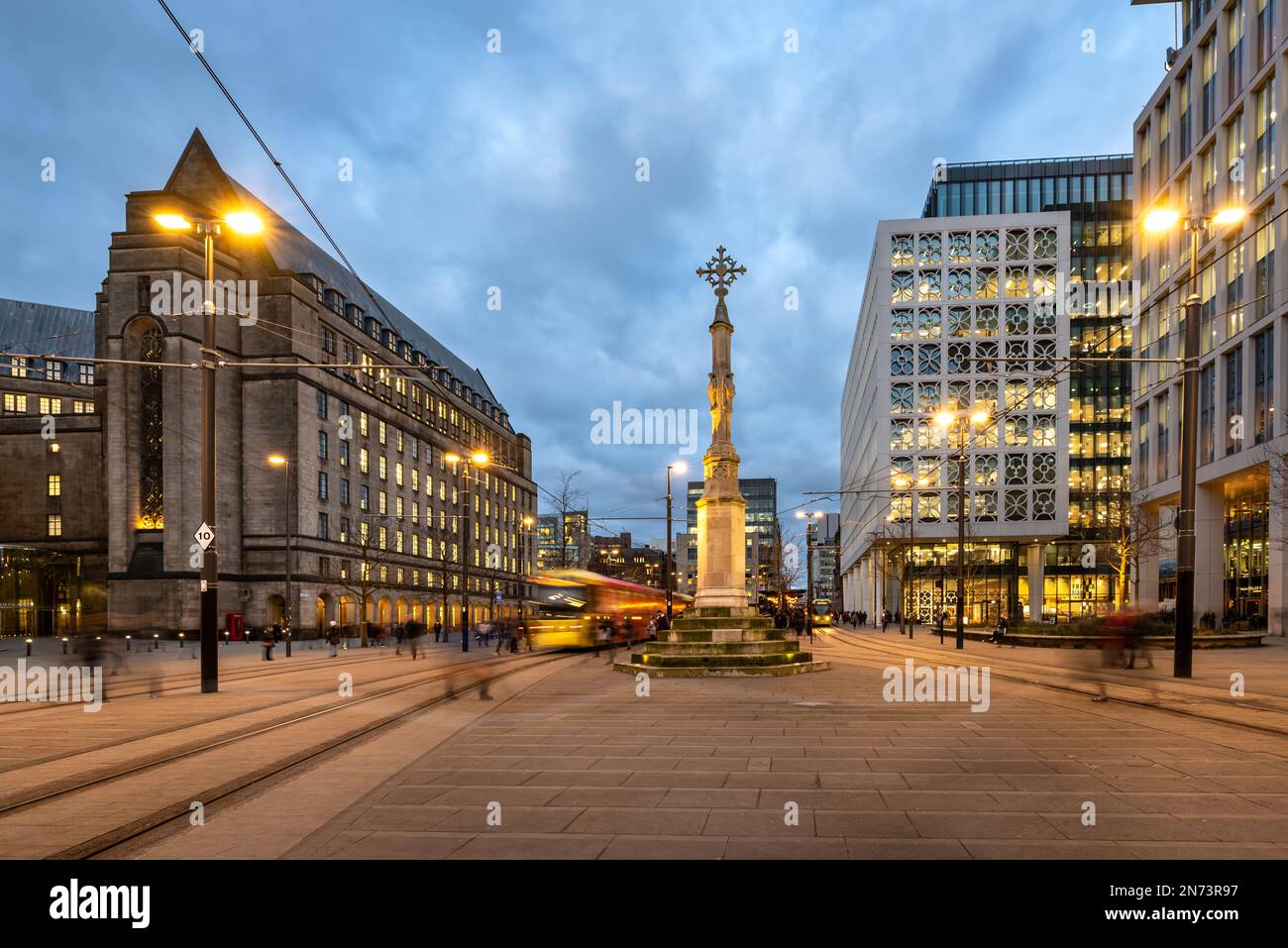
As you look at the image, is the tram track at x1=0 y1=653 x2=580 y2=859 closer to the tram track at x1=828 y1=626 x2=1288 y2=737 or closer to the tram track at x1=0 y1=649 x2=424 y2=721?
the tram track at x1=0 y1=649 x2=424 y2=721

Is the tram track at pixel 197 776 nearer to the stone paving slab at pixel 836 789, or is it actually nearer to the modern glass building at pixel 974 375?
the stone paving slab at pixel 836 789

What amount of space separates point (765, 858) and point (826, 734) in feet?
18.3

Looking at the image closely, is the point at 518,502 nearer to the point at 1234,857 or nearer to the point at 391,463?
the point at 391,463

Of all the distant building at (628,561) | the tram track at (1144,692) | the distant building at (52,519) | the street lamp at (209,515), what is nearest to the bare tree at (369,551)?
the distant building at (52,519)

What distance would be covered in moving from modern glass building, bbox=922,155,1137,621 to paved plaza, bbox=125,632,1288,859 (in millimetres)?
66610

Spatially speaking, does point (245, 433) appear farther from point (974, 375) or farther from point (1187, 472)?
point (974, 375)

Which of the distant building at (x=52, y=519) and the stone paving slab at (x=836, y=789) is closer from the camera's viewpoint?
the stone paving slab at (x=836, y=789)

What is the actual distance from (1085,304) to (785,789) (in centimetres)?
8654

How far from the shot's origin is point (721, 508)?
21922mm

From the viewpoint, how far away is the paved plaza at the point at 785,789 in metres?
5.76

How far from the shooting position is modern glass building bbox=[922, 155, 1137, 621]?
79.4 meters

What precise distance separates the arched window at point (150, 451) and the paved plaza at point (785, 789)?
156 ft

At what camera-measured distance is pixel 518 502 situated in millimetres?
103812
